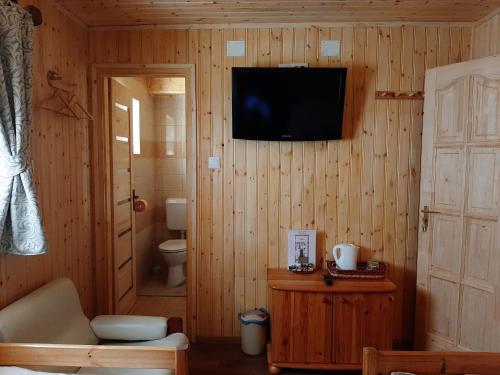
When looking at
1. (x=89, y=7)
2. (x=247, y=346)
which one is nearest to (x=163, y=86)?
(x=89, y=7)

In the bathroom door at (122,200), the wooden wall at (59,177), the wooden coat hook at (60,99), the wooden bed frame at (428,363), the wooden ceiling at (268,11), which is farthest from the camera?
the bathroom door at (122,200)

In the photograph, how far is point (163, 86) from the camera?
4.20 metres

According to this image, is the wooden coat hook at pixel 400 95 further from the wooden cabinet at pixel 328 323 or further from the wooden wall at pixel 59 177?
the wooden wall at pixel 59 177

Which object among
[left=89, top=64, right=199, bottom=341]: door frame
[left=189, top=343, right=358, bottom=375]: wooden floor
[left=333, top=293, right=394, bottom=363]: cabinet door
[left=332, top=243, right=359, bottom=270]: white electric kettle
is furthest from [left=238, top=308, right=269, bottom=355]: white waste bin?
[left=332, top=243, right=359, bottom=270]: white electric kettle

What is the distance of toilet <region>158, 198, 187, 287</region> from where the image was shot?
3.80 m

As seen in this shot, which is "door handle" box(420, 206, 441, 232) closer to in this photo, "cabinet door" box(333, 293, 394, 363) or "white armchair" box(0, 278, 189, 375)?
"cabinet door" box(333, 293, 394, 363)

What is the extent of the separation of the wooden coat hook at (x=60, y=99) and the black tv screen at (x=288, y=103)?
1115 mm

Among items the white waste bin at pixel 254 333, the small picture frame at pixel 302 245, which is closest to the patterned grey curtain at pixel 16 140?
the white waste bin at pixel 254 333

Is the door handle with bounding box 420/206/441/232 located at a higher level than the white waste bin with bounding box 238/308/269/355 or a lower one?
higher

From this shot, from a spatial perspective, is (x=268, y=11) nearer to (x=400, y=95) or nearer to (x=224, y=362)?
(x=400, y=95)

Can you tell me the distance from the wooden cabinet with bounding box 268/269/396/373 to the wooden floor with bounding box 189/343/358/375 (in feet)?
0.57

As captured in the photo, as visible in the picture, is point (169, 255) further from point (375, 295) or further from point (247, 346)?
point (375, 295)

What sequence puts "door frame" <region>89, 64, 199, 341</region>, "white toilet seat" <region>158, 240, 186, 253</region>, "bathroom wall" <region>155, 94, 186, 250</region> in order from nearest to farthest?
"door frame" <region>89, 64, 199, 341</region> → "white toilet seat" <region>158, 240, 186, 253</region> → "bathroom wall" <region>155, 94, 186, 250</region>

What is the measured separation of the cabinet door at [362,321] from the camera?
2.29 meters
